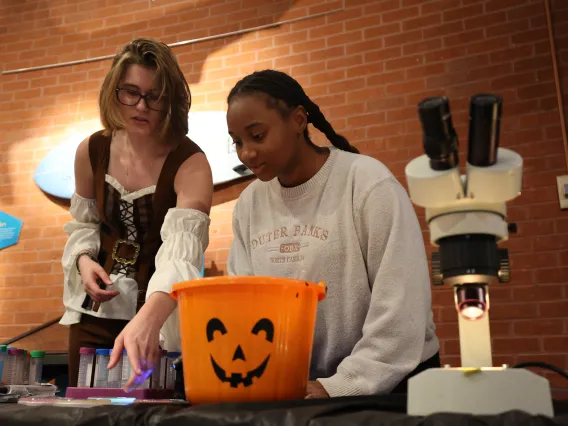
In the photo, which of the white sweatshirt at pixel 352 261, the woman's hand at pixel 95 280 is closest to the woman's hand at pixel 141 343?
the white sweatshirt at pixel 352 261

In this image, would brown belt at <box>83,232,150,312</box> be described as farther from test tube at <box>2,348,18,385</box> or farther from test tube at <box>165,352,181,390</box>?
test tube at <box>165,352,181,390</box>

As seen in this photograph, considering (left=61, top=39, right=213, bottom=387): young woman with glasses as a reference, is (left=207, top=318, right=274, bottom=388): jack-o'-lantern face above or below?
below

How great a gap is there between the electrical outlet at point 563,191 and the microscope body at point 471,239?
2.19m

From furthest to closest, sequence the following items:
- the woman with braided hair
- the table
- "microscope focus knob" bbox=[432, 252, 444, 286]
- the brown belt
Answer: the brown belt < the woman with braided hair < "microscope focus knob" bbox=[432, 252, 444, 286] < the table

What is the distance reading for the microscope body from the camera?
24.2 inches

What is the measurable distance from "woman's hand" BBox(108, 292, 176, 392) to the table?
204mm

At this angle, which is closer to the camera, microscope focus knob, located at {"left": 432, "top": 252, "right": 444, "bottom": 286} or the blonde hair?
microscope focus knob, located at {"left": 432, "top": 252, "right": 444, "bottom": 286}

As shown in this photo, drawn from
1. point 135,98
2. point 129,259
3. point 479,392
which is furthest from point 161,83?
point 479,392

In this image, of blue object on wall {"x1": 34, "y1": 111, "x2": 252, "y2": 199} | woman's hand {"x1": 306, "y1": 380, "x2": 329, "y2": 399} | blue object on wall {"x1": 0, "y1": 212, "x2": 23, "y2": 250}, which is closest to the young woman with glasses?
woman's hand {"x1": 306, "y1": 380, "x2": 329, "y2": 399}

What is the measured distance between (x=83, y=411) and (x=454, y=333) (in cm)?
222

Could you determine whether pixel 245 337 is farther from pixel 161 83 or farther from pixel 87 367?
pixel 161 83

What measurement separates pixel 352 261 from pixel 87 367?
520 millimetres

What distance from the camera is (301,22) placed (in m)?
3.28

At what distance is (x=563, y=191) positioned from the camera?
2.66m
